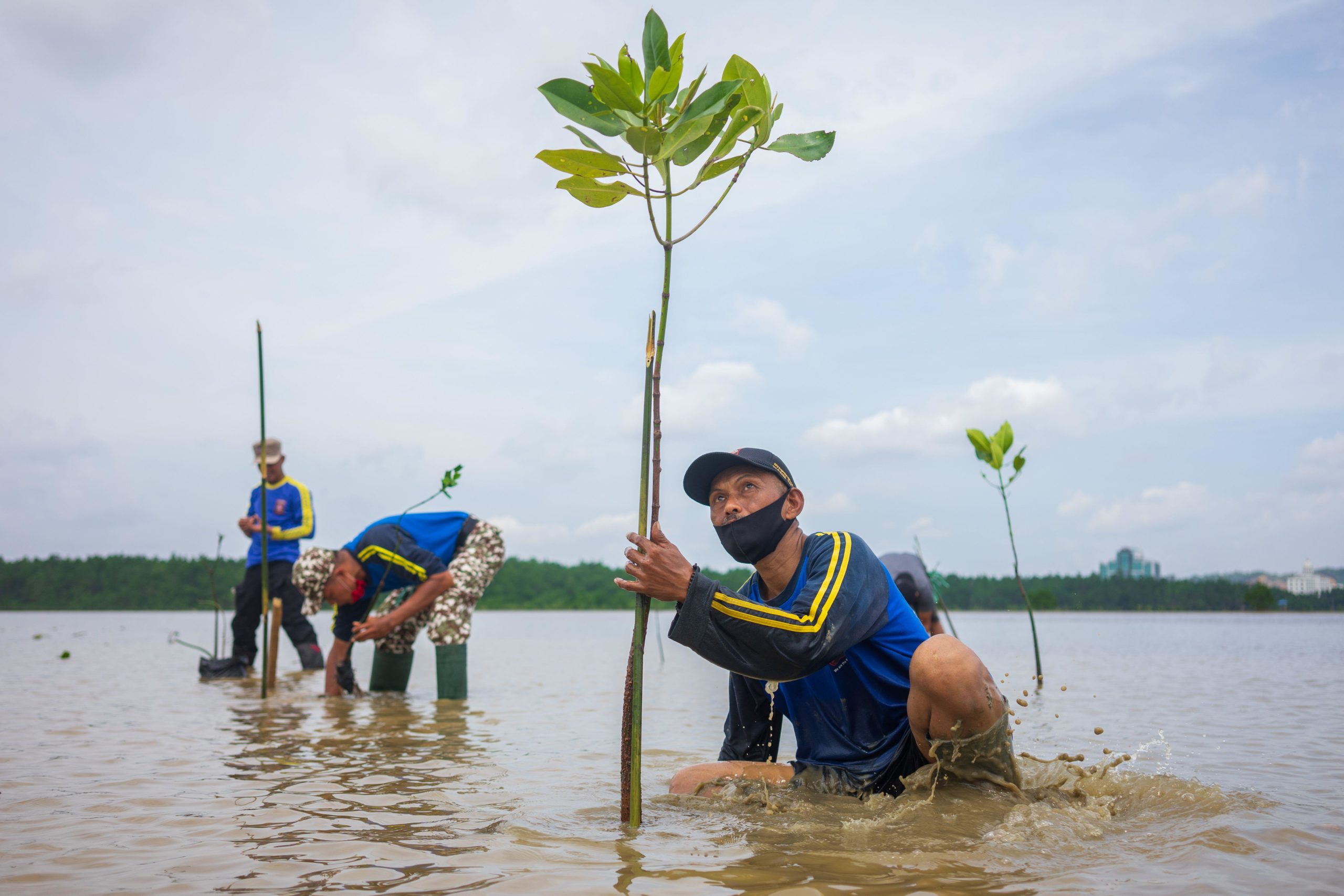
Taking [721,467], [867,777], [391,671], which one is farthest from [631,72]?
[391,671]

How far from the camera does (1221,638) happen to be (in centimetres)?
2205

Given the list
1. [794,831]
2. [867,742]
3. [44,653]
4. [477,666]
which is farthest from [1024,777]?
[44,653]

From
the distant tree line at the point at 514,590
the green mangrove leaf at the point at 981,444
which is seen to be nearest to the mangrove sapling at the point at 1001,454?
the green mangrove leaf at the point at 981,444

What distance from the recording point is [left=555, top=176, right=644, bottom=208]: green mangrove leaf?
2.94 meters

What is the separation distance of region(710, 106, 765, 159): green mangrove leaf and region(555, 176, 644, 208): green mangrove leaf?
0.29m

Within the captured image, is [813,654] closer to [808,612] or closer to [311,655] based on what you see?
[808,612]

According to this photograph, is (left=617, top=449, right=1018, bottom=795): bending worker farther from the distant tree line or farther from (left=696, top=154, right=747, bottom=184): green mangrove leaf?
the distant tree line

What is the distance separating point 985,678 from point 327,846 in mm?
2233

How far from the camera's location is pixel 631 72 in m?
2.69

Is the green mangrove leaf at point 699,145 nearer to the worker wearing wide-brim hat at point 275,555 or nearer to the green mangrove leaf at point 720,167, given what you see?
the green mangrove leaf at point 720,167

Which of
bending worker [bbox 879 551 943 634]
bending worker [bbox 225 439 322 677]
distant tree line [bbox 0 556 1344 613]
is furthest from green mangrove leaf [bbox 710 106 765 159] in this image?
distant tree line [bbox 0 556 1344 613]

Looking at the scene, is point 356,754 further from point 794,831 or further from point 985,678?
point 985,678

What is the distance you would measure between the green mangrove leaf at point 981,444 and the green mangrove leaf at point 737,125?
7.42 meters

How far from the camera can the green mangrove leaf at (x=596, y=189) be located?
2941 mm
